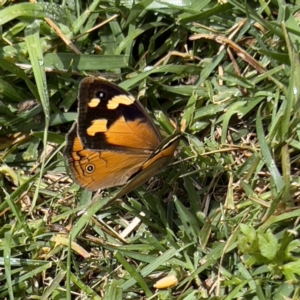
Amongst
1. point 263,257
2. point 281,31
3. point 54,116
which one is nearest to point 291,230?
point 263,257

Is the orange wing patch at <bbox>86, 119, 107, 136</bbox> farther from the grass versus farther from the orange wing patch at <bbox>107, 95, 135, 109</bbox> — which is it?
the grass

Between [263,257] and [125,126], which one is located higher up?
[125,126]

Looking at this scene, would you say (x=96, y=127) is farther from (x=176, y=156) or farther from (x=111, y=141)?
(x=176, y=156)

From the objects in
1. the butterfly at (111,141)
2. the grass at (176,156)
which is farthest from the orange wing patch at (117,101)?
the grass at (176,156)

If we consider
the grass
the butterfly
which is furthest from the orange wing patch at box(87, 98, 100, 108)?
the grass

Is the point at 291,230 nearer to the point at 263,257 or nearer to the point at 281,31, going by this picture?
the point at 263,257

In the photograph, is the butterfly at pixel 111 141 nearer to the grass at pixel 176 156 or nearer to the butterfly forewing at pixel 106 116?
the butterfly forewing at pixel 106 116
